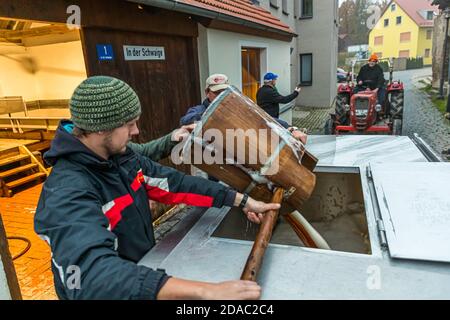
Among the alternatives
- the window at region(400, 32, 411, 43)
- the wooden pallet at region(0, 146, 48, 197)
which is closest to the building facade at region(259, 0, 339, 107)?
the wooden pallet at region(0, 146, 48, 197)

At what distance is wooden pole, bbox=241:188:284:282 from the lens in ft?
3.84

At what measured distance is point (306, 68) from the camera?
50.5 ft

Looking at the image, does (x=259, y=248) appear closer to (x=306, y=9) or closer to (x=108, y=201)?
(x=108, y=201)

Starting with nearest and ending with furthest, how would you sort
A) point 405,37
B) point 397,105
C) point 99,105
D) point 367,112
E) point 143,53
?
point 99,105, point 143,53, point 367,112, point 397,105, point 405,37

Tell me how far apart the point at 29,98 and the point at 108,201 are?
22.2ft

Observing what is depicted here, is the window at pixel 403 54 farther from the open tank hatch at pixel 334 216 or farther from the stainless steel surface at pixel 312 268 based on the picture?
the stainless steel surface at pixel 312 268

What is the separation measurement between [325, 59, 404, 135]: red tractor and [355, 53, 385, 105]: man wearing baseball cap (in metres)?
0.11

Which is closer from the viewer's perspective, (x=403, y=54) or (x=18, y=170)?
(x=18, y=170)

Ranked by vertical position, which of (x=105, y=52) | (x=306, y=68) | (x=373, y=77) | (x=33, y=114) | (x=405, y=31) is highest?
(x=405, y=31)

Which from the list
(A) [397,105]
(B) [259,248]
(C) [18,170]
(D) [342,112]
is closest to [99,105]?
(B) [259,248]

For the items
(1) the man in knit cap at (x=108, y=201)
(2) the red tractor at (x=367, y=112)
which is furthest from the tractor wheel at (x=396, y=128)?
(1) the man in knit cap at (x=108, y=201)

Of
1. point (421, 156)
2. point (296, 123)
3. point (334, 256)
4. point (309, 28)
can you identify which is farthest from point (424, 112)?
point (334, 256)

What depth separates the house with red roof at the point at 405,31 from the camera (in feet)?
137

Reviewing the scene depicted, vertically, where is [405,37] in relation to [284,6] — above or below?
above
